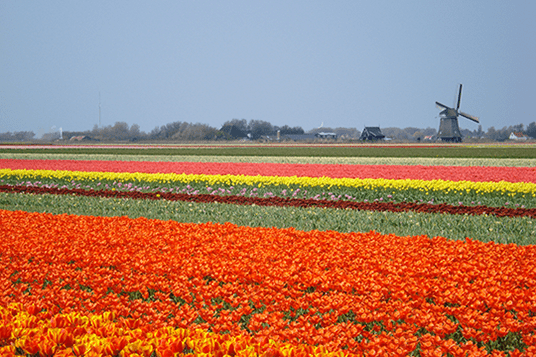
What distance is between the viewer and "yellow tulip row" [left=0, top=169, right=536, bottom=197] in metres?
14.0

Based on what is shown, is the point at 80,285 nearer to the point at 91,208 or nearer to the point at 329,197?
the point at 91,208

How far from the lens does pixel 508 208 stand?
12.7 m

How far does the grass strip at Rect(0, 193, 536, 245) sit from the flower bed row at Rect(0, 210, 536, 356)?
1834 mm

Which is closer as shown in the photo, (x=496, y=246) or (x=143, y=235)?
(x=496, y=246)

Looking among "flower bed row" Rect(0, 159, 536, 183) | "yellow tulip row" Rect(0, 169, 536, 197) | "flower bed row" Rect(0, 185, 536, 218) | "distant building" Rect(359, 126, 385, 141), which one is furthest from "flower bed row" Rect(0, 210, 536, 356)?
"distant building" Rect(359, 126, 385, 141)

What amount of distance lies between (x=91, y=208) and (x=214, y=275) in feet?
28.3

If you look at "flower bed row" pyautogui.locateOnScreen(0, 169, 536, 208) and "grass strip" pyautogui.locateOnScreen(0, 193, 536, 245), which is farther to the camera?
"flower bed row" pyautogui.locateOnScreen(0, 169, 536, 208)

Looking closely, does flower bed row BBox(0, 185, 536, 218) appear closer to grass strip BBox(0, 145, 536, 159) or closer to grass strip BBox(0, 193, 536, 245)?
grass strip BBox(0, 193, 536, 245)

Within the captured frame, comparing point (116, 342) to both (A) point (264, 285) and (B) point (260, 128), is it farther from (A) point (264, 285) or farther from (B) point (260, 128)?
(B) point (260, 128)

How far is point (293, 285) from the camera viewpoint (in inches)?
205

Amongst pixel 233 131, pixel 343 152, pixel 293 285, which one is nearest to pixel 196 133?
pixel 233 131

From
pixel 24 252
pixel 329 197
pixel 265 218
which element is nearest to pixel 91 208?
pixel 265 218

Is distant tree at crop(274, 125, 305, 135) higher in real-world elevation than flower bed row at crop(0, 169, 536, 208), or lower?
higher

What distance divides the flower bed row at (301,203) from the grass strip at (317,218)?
1617 mm
